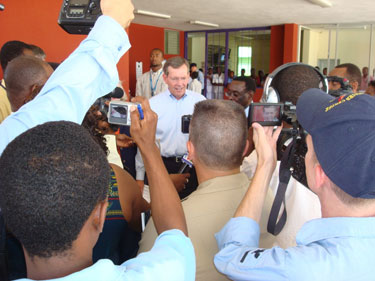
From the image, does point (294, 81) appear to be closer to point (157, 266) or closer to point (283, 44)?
point (157, 266)

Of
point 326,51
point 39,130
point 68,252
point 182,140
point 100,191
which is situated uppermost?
point 326,51

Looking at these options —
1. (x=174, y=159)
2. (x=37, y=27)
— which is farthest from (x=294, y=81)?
(x=37, y=27)

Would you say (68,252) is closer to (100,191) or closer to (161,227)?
(100,191)

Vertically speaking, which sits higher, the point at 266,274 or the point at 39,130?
the point at 39,130

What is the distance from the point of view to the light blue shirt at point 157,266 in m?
0.61

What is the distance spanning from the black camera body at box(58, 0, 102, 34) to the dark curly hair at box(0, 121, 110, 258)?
1.74ft

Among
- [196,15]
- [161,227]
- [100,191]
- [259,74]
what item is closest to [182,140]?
[161,227]

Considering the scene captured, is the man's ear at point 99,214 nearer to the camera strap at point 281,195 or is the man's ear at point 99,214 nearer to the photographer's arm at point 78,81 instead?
the photographer's arm at point 78,81

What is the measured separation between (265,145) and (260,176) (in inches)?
4.3

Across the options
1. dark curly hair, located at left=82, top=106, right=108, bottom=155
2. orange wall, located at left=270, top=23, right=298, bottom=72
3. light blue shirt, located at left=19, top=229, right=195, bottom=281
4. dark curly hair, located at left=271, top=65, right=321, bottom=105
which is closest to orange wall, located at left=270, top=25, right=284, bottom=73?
orange wall, located at left=270, top=23, right=298, bottom=72

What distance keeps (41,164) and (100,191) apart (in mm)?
124

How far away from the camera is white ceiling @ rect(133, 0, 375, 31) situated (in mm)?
7648

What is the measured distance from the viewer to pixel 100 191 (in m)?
0.67

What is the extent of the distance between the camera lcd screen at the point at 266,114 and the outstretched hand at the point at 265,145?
0.03 m
